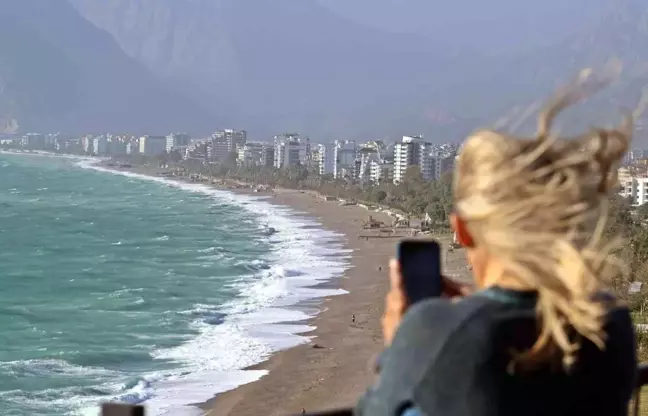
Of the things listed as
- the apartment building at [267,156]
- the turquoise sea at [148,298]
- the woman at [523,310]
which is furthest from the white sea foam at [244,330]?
the apartment building at [267,156]

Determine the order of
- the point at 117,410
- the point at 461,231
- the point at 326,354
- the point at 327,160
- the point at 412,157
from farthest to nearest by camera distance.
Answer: the point at 327,160
the point at 412,157
the point at 326,354
the point at 117,410
the point at 461,231

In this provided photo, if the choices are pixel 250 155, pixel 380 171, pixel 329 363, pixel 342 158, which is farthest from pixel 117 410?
pixel 250 155

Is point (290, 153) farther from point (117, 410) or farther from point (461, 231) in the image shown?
point (461, 231)

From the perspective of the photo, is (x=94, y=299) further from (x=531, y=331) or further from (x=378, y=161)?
(x=378, y=161)

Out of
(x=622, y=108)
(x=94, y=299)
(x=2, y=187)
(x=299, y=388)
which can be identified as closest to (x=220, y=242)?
(x=94, y=299)

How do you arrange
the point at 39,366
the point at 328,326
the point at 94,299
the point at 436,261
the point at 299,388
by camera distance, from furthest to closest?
the point at 94,299, the point at 328,326, the point at 39,366, the point at 299,388, the point at 436,261

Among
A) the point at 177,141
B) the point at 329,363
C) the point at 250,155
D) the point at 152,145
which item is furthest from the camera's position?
the point at 152,145

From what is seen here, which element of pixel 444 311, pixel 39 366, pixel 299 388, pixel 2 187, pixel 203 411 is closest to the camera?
pixel 444 311

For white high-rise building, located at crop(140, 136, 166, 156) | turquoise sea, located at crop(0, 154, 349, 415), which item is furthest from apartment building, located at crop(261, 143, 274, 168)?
turquoise sea, located at crop(0, 154, 349, 415)
